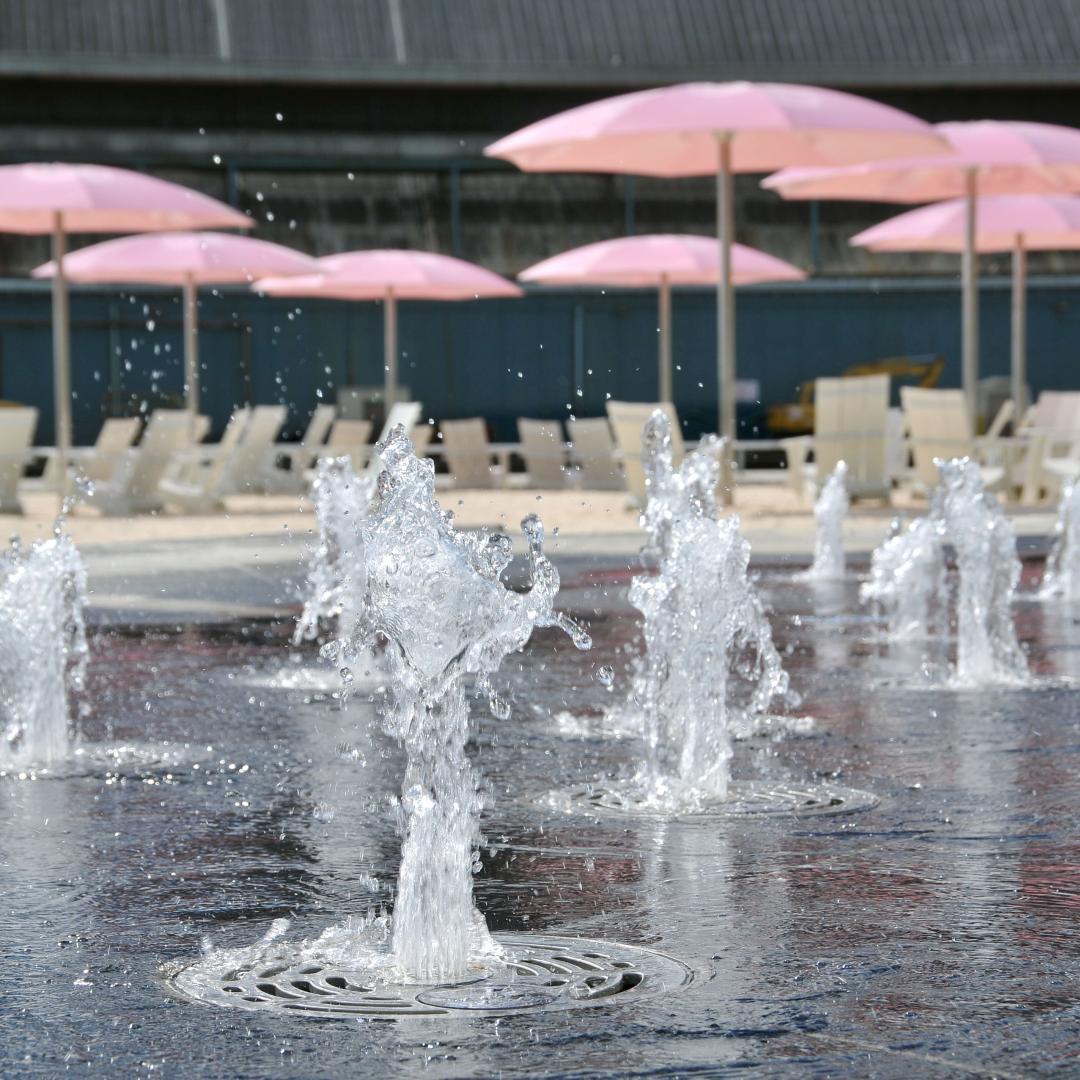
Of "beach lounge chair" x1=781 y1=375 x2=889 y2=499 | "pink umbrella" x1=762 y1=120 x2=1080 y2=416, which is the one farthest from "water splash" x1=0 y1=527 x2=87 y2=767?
"pink umbrella" x1=762 y1=120 x2=1080 y2=416

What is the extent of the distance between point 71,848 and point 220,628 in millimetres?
5396

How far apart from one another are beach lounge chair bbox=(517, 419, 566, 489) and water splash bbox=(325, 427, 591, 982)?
16.8 meters

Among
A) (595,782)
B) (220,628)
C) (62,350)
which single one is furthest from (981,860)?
(62,350)

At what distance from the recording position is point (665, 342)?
23.9 metres

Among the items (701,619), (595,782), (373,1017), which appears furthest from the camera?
(701,619)

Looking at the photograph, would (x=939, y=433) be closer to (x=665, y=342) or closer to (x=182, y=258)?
(x=665, y=342)

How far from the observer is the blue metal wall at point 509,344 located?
81.9 feet

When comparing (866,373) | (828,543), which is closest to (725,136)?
(828,543)

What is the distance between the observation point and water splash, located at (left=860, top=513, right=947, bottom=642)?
10.5 metres

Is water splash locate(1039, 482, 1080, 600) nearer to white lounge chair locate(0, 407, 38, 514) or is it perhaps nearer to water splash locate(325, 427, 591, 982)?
water splash locate(325, 427, 591, 982)

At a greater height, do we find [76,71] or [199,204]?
[76,71]

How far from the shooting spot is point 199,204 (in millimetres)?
19141

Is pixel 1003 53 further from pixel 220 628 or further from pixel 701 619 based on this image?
pixel 701 619

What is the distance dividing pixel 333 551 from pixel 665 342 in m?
13.0
